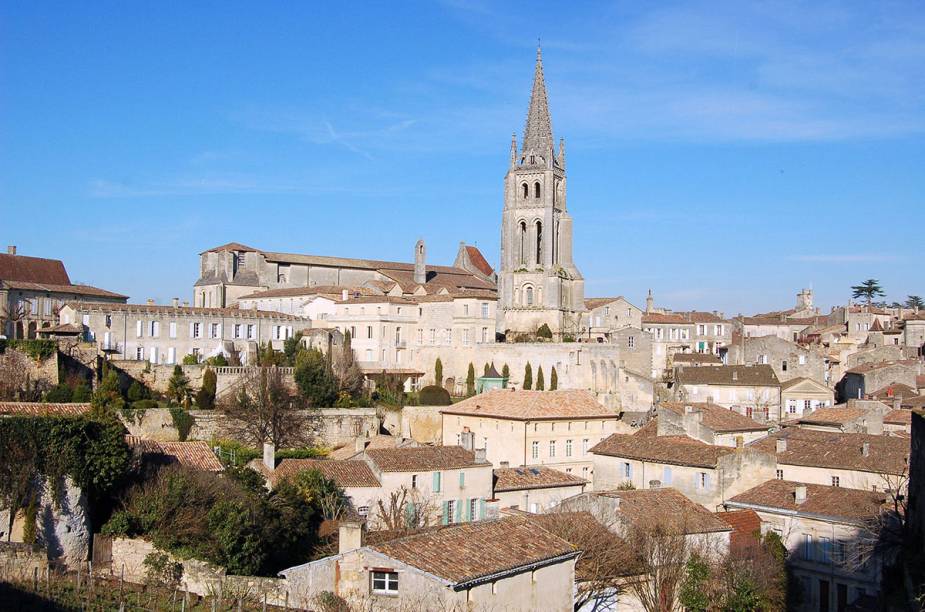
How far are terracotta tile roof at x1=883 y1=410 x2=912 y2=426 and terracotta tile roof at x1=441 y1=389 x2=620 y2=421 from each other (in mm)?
12665

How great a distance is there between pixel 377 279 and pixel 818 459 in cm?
4372

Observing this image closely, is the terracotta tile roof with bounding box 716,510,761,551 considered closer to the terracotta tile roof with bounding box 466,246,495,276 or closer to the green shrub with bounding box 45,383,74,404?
the green shrub with bounding box 45,383,74,404

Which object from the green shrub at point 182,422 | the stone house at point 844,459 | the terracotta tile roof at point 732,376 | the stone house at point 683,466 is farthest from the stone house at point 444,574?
the terracotta tile roof at point 732,376

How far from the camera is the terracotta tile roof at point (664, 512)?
29281 mm

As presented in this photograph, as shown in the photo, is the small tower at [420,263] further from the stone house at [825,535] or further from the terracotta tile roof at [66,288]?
the stone house at [825,535]

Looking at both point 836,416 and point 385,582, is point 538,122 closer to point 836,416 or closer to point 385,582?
point 836,416

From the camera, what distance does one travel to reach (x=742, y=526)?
106ft

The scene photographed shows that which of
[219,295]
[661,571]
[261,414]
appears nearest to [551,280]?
[219,295]

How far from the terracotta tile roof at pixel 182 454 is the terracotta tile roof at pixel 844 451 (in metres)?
20.0

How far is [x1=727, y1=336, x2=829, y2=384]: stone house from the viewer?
6644cm

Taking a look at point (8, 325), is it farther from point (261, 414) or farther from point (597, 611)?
point (597, 611)

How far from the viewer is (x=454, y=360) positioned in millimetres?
62781

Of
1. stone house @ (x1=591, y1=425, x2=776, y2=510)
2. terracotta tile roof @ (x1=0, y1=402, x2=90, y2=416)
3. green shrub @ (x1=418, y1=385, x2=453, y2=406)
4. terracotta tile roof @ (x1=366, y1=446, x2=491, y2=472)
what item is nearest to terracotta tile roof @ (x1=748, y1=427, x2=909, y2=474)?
stone house @ (x1=591, y1=425, x2=776, y2=510)

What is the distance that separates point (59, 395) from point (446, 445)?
16.6 m
